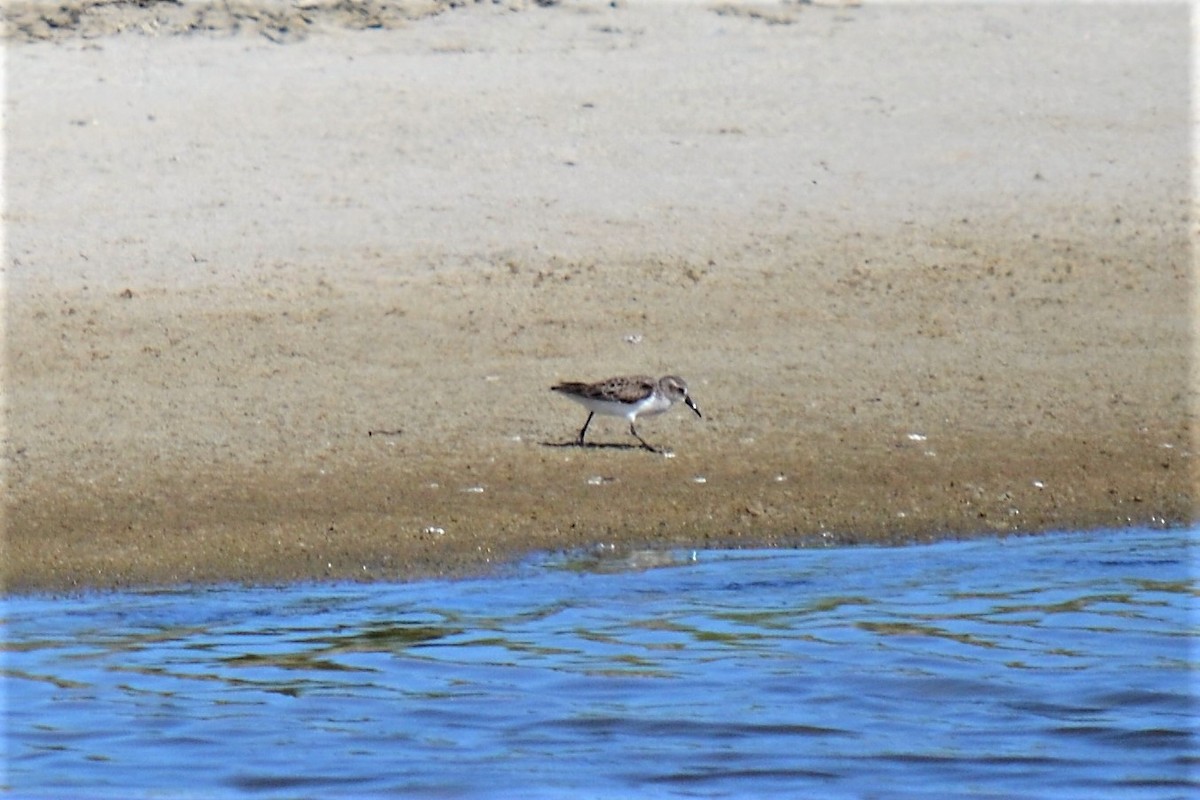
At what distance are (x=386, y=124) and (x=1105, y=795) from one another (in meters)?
8.62

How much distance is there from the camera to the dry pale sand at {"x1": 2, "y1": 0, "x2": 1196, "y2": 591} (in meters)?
8.42

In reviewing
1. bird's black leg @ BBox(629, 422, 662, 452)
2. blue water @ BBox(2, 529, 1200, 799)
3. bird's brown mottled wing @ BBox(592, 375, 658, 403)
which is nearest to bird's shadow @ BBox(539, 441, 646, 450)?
bird's black leg @ BBox(629, 422, 662, 452)

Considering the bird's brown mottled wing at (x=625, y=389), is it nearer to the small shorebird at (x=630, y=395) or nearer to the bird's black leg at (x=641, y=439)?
the small shorebird at (x=630, y=395)

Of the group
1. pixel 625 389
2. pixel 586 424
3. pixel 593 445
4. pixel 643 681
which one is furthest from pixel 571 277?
pixel 643 681

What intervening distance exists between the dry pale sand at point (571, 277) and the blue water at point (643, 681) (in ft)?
1.59

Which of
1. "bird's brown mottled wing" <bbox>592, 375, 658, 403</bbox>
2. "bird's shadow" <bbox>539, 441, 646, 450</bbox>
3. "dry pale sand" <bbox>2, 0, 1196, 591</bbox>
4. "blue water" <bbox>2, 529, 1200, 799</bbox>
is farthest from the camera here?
"bird's shadow" <bbox>539, 441, 646, 450</bbox>

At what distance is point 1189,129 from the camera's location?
44.3ft

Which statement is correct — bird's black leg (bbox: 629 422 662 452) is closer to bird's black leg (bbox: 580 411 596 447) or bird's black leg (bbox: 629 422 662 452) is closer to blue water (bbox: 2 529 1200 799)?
bird's black leg (bbox: 580 411 596 447)

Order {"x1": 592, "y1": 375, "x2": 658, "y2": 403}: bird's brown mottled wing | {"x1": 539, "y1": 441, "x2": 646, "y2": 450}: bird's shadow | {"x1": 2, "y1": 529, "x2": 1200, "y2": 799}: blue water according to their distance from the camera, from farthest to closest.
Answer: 1. {"x1": 539, "y1": 441, "x2": 646, "y2": 450}: bird's shadow
2. {"x1": 592, "y1": 375, "x2": 658, "y2": 403}: bird's brown mottled wing
3. {"x1": 2, "y1": 529, "x2": 1200, "y2": 799}: blue water

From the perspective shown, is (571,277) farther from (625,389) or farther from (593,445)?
(625,389)

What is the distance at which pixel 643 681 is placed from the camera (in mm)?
6562

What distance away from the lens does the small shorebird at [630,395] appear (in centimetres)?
891

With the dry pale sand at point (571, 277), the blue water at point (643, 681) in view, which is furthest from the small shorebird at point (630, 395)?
the blue water at point (643, 681)

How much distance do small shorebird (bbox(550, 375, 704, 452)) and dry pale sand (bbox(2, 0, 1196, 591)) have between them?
21 centimetres
